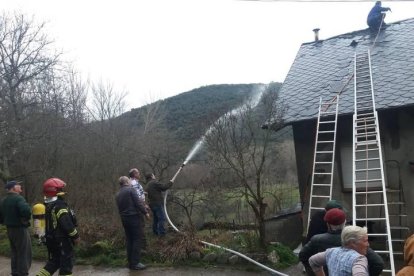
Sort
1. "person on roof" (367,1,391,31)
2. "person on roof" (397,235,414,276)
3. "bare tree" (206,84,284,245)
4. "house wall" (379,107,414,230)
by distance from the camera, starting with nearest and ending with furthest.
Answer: "person on roof" (397,235,414,276) → "house wall" (379,107,414,230) → "bare tree" (206,84,284,245) → "person on roof" (367,1,391,31)

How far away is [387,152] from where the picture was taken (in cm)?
899

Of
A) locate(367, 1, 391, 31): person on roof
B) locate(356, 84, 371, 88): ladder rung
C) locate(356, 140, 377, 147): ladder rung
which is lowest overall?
locate(356, 140, 377, 147): ladder rung

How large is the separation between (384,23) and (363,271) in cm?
1144

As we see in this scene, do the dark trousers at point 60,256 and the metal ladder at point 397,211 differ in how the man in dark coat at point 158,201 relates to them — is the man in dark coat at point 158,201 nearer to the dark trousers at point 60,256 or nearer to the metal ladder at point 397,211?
the dark trousers at point 60,256

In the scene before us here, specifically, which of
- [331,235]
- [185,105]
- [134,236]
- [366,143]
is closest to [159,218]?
[134,236]

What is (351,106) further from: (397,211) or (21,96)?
(21,96)

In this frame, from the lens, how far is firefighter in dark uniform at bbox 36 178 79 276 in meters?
6.57

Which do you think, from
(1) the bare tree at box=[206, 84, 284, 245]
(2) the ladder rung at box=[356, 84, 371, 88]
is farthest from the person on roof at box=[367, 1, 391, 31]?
(1) the bare tree at box=[206, 84, 284, 245]

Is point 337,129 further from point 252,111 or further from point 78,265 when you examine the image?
point 78,265

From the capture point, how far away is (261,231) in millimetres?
8633

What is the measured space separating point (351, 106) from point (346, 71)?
→ 215cm

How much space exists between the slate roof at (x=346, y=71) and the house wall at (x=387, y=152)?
37 cm

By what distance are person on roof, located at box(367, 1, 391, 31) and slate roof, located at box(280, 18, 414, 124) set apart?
23 cm

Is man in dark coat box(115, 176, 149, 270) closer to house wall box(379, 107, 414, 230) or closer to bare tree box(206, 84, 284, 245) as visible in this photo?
bare tree box(206, 84, 284, 245)
